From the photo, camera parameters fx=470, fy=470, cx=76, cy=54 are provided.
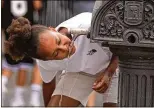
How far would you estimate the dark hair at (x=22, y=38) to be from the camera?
3.17 metres

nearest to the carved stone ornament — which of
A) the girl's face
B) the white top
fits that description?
the girl's face

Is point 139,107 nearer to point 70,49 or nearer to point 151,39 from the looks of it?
point 151,39

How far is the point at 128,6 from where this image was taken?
237 cm

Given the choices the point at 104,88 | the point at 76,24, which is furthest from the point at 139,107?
the point at 76,24

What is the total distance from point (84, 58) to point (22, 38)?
73 centimetres

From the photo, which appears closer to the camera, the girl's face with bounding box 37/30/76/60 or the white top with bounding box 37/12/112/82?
the girl's face with bounding box 37/30/76/60

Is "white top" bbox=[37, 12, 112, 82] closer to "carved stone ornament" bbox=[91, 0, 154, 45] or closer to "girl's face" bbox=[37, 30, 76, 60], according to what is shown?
"girl's face" bbox=[37, 30, 76, 60]

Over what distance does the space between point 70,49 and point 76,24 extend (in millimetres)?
268

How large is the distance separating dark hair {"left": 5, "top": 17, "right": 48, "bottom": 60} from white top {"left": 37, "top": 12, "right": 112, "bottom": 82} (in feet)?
1.31

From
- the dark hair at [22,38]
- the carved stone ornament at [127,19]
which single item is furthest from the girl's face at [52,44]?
the carved stone ornament at [127,19]

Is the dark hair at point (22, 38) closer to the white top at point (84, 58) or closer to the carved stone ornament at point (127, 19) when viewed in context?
the white top at point (84, 58)

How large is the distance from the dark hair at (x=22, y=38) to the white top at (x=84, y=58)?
401 millimetres

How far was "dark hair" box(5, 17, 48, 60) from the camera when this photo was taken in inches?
125

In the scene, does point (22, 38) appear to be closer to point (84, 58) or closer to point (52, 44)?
point (52, 44)
